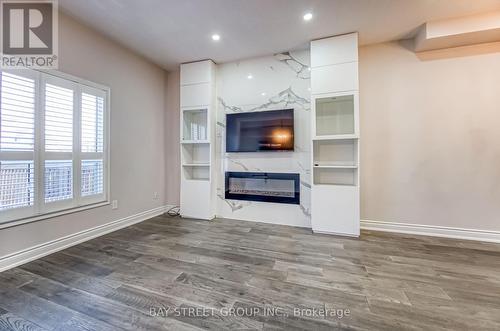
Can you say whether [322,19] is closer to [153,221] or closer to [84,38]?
[84,38]

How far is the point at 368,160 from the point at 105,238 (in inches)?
163

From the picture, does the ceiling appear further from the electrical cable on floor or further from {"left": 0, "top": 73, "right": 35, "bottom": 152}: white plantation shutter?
the electrical cable on floor

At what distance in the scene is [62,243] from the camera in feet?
8.71

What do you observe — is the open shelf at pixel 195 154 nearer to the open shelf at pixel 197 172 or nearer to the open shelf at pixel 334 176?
the open shelf at pixel 197 172

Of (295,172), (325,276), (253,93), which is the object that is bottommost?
(325,276)

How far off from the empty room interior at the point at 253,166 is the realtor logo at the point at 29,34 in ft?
0.07

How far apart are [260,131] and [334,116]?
1245 mm

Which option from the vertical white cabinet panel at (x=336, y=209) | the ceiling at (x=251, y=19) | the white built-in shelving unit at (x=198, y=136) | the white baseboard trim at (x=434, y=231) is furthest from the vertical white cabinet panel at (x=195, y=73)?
the white baseboard trim at (x=434, y=231)

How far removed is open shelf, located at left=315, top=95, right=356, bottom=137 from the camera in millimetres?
3303

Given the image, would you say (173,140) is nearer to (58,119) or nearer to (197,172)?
(197,172)

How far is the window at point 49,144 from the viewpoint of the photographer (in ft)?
7.23

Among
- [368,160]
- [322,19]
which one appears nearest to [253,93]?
[322,19]

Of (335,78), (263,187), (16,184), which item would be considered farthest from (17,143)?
(335,78)

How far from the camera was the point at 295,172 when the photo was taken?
364 cm
